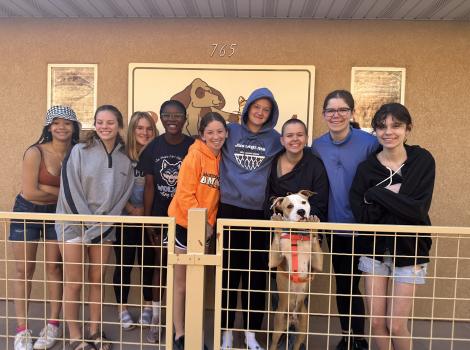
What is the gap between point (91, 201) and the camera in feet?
9.94

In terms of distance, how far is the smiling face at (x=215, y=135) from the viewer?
305cm

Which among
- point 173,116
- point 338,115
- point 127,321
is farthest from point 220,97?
point 127,321

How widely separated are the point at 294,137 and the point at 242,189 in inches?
22.0

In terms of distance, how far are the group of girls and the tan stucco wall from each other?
967 millimetres

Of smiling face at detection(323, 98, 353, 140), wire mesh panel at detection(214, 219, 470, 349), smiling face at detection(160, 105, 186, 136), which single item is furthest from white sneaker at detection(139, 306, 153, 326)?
smiling face at detection(323, 98, 353, 140)

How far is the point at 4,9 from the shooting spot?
12.6 feet

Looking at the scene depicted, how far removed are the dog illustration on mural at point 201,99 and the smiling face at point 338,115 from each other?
1.22m

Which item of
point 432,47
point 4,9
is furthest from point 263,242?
point 4,9

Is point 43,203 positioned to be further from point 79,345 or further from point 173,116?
point 173,116

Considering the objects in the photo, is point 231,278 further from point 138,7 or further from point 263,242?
point 138,7

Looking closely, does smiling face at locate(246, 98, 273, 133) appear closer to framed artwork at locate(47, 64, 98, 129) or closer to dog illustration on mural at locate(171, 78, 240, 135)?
dog illustration on mural at locate(171, 78, 240, 135)

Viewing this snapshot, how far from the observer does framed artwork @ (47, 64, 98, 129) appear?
4.02 metres

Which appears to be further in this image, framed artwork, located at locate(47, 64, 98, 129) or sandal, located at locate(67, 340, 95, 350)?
framed artwork, located at locate(47, 64, 98, 129)

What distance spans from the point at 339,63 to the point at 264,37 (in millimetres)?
787
